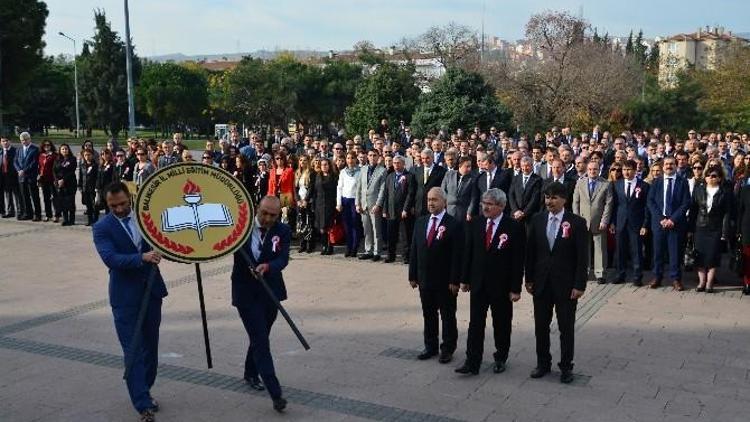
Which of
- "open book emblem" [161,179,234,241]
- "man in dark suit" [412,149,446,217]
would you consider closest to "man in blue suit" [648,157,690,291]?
"man in dark suit" [412,149,446,217]

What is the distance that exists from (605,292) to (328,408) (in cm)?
562

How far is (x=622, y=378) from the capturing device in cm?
704

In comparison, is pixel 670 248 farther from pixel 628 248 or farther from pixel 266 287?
pixel 266 287

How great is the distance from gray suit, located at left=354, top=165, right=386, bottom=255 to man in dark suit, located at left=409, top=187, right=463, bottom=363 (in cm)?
522

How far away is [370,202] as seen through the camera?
12734 millimetres

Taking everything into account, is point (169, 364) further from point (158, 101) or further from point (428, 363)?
point (158, 101)

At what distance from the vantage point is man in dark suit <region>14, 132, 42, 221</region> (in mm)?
17031

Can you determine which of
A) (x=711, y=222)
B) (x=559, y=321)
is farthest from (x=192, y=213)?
(x=711, y=222)

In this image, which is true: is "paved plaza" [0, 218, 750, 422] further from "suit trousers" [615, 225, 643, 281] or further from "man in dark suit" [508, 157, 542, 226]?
"man in dark suit" [508, 157, 542, 226]

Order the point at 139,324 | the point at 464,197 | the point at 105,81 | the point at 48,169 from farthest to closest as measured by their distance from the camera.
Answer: the point at 105,81 < the point at 48,169 < the point at 464,197 < the point at 139,324

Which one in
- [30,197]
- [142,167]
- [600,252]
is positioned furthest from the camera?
[30,197]

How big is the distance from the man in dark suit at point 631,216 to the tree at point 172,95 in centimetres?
6135

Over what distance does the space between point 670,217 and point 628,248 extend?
97 centimetres

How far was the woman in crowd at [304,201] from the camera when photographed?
13.5 metres
